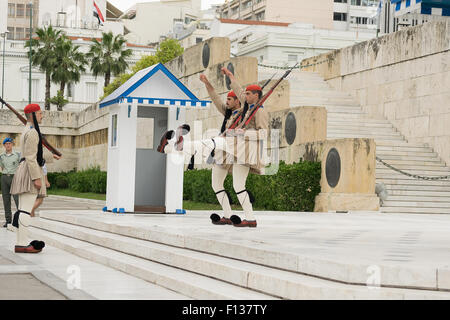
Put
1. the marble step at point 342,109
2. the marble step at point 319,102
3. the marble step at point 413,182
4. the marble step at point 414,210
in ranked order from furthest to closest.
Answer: the marble step at point 319,102
the marble step at point 342,109
the marble step at point 413,182
the marble step at point 414,210

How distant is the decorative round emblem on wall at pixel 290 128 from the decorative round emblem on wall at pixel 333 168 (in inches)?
83.0

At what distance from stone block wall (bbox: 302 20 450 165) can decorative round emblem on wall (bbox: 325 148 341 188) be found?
4275 millimetres

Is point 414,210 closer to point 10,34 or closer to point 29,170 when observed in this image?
point 29,170

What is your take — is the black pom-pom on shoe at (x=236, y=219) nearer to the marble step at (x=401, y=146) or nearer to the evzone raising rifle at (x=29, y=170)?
the evzone raising rifle at (x=29, y=170)

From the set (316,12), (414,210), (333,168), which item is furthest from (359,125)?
(316,12)

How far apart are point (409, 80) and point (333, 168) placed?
5689 mm

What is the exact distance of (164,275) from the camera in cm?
839

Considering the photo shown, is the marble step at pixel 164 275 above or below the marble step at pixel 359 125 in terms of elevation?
below

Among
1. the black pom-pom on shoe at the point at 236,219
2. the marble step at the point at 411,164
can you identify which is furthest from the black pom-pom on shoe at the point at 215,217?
the marble step at the point at 411,164

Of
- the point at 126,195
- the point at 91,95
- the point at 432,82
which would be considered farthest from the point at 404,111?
the point at 91,95

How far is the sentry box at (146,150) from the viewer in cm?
1585

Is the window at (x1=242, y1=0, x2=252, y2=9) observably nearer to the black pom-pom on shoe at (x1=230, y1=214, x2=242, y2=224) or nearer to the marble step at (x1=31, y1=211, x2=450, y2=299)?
the black pom-pom on shoe at (x1=230, y1=214, x2=242, y2=224)

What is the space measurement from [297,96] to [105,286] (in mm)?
19409
